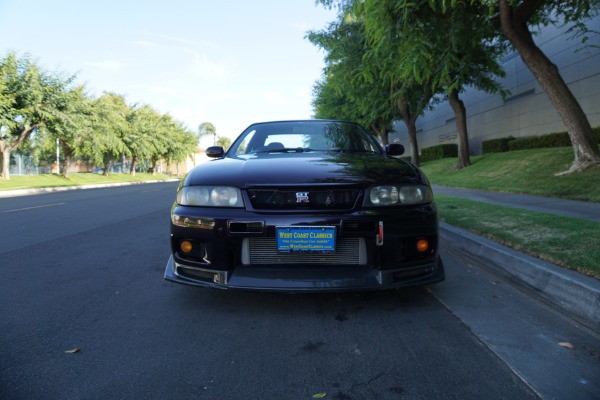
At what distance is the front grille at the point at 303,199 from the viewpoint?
2787mm

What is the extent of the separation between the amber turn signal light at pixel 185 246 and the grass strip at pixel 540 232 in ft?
10.0

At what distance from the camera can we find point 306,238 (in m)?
2.69

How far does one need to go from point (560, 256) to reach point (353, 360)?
2528mm

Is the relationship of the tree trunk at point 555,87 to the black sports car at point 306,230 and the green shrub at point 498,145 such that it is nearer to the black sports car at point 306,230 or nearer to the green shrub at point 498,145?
the black sports car at point 306,230

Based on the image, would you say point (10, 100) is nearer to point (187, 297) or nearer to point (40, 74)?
point (40, 74)

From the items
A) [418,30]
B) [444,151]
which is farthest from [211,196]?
[444,151]

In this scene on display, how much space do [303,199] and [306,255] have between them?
1.25 ft

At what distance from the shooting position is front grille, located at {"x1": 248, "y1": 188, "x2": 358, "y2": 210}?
279 centimetres

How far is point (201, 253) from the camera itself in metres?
2.82

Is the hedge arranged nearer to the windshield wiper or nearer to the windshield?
the windshield

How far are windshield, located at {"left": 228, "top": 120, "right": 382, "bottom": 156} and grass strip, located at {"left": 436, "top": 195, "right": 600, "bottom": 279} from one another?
1.85 meters

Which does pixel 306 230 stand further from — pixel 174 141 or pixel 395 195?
pixel 174 141

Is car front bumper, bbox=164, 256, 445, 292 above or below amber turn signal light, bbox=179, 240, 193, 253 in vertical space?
below

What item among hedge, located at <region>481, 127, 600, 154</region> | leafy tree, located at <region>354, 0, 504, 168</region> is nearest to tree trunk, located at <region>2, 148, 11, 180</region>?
leafy tree, located at <region>354, 0, 504, 168</region>
